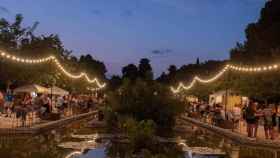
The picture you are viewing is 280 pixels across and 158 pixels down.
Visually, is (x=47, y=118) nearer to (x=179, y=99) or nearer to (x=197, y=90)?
(x=179, y=99)

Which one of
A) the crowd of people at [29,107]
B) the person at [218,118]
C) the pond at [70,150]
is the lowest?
the pond at [70,150]

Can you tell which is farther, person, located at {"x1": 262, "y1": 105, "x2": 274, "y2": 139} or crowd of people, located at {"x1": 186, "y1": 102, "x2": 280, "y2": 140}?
crowd of people, located at {"x1": 186, "y1": 102, "x2": 280, "y2": 140}

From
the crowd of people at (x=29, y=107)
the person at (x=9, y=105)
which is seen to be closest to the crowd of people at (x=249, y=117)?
the crowd of people at (x=29, y=107)

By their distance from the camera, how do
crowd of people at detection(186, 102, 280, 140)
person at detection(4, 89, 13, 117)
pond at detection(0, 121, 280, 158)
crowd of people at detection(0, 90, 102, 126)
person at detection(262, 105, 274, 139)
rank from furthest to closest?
1. person at detection(4, 89, 13, 117)
2. crowd of people at detection(0, 90, 102, 126)
3. crowd of people at detection(186, 102, 280, 140)
4. person at detection(262, 105, 274, 139)
5. pond at detection(0, 121, 280, 158)

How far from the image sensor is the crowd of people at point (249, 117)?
24516 millimetres

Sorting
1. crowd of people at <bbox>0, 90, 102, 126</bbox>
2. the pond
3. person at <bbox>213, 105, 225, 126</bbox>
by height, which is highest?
crowd of people at <bbox>0, 90, 102, 126</bbox>

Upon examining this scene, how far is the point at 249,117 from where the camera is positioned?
24.7 metres

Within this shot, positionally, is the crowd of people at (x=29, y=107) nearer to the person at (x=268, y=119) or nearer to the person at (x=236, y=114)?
the person at (x=236, y=114)

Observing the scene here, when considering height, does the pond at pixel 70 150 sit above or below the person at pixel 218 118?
below

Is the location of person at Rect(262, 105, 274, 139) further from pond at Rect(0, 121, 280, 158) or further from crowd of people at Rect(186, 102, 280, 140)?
pond at Rect(0, 121, 280, 158)

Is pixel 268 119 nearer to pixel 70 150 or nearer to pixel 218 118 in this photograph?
pixel 218 118

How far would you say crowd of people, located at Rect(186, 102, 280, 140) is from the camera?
80.4 feet

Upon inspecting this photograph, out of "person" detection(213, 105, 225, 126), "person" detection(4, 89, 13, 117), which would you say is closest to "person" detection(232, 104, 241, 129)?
"person" detection(213, 105, 225, 126)

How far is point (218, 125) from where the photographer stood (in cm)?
3462
